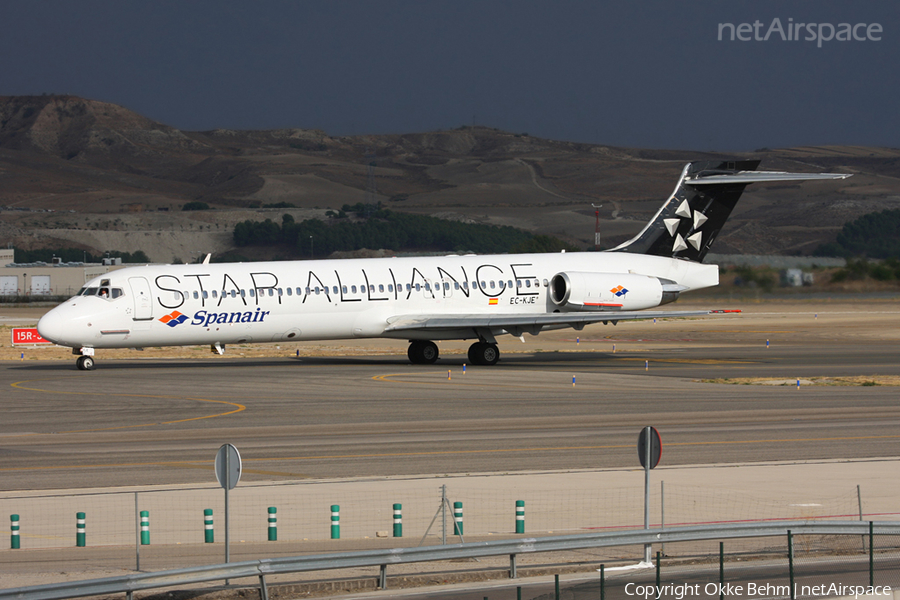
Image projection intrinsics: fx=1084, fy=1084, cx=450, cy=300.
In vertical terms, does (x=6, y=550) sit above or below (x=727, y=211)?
below

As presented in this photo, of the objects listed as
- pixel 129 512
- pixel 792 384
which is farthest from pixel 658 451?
pixel 792 384

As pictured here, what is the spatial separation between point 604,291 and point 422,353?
7905 mm

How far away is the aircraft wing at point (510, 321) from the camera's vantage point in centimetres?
4175

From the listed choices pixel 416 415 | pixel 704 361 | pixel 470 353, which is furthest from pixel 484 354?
pixel 416 415

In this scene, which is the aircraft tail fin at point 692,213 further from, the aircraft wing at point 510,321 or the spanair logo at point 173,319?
the spanair logo at point 173,319

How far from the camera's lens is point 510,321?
41.8 m

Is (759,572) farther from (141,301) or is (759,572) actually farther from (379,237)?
(379,237)

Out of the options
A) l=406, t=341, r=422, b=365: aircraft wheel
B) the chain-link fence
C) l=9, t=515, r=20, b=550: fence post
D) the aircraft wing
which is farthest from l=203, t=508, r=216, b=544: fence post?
l=406, t=341, r=422, b=365: aircraft wheel

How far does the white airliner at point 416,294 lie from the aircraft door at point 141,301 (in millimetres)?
36

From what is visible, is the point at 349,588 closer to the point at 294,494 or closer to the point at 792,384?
the point at 294,494

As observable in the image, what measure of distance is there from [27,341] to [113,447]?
35.2m

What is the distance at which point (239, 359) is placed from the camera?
48.9 meters

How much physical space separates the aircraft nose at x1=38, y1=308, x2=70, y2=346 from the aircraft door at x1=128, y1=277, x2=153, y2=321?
243 cm

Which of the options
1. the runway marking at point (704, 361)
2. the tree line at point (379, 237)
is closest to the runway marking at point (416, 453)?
the runway marking at point (704, 361)
